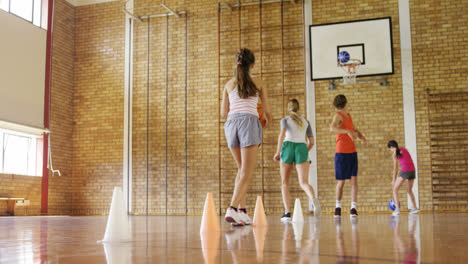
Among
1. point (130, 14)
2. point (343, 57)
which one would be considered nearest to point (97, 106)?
point (130, 14)

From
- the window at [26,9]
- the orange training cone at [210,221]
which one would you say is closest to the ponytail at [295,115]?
the orange training cone at [210,221]

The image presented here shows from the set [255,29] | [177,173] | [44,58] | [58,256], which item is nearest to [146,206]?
[177,173]

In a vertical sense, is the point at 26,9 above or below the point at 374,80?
above

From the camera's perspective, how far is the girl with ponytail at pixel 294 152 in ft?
18.2

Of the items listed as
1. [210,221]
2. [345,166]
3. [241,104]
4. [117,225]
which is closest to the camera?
[117,225]

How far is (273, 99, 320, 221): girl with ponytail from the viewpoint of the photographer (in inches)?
218

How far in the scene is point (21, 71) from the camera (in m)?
9.92

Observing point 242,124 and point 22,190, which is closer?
point 242,124

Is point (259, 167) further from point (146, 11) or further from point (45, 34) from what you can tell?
point (45, 34)

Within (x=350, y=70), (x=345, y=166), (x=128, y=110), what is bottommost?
(x=345, y=166)

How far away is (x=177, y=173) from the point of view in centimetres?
1080

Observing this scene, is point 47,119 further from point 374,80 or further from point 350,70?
point 374,80

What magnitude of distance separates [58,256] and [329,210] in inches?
341

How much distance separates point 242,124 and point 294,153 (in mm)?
1878
